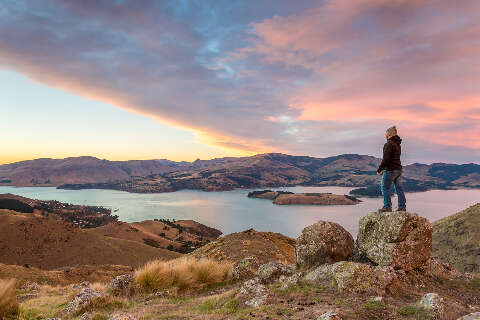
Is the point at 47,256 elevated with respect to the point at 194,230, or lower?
elevated

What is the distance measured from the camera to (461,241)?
33750 millimetres

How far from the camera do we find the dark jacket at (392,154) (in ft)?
40.6

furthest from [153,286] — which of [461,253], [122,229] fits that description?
[122,229]

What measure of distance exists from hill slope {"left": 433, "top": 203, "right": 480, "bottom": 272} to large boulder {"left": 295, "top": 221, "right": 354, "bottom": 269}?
24344 millimetres

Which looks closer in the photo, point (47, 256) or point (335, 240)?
point (335, 240)

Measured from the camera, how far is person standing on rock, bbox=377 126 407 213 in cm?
1240

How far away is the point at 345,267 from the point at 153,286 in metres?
8.95

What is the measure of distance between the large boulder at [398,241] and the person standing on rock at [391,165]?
0.96 meters

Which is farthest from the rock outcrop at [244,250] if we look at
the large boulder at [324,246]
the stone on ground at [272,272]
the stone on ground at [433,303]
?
the stone on ground at [433,303]

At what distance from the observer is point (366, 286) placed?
9.48 meters

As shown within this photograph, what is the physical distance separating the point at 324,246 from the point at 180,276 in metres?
7.37

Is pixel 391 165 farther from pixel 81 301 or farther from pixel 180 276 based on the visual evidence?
pixel 81 301

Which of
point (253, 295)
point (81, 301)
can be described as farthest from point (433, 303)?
point (81, 301)

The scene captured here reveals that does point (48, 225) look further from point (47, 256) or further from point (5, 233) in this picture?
point (47, 256)
